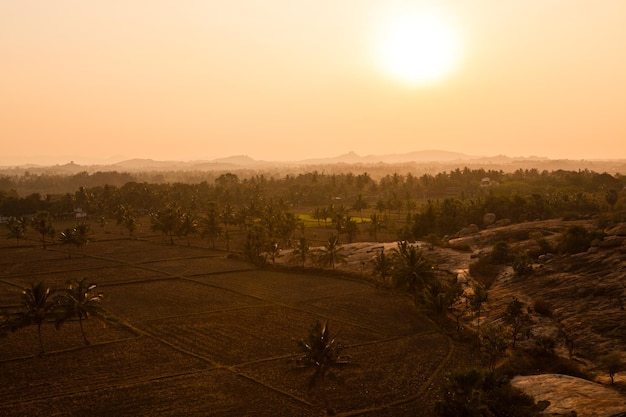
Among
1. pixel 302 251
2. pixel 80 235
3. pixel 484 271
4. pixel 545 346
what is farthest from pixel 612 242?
pixel 80 235

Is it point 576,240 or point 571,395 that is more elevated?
point 576,240

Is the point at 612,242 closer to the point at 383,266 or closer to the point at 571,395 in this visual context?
the point at 383,266

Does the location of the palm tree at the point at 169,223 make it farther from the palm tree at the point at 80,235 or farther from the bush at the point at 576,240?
the bush at the point at 576,240

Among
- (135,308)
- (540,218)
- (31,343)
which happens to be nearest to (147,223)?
(135,308)

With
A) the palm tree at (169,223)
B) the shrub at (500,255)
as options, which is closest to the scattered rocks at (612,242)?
the shrub at (500,255)

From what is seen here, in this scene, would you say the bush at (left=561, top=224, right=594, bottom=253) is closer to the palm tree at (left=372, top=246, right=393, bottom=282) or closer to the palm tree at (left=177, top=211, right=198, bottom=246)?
the palm tree at (left=372, top=246, right=393, bottom=282)

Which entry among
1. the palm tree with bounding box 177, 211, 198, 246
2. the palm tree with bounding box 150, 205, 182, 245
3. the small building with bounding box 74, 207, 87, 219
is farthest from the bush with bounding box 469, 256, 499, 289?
the small building with bounding box 74, 207, 87, 219

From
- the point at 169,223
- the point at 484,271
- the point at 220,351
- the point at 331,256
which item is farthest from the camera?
the point at 169,223
